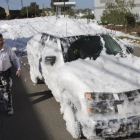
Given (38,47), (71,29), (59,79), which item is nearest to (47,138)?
(59,79)

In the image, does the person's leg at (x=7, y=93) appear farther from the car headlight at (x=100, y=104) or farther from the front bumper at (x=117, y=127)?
the front bumper at (x=117, y=127)

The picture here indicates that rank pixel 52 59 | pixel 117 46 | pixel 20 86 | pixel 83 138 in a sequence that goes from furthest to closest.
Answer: pixel 20 86 → pixel 117 46 → pixel 52 59 → pixel 83 138

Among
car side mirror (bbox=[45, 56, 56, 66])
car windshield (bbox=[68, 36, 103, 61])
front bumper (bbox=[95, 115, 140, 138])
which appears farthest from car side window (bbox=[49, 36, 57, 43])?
front bumper (bbox=[95, 115, 140, 138])

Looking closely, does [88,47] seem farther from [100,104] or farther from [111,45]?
[100,104]

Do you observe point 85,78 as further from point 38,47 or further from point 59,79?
point 38,47

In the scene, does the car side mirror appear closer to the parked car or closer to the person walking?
the parked car

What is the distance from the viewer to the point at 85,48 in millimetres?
4902

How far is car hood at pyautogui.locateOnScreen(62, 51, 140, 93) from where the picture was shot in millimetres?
3553

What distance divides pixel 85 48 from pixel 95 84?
1459 mm

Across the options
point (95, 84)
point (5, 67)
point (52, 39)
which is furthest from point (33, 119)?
point (52, 39)

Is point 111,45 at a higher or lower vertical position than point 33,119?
higher

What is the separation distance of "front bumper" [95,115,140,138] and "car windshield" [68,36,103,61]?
1699 mm

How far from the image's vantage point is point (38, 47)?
20.2ft

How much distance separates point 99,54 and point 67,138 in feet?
6.16
